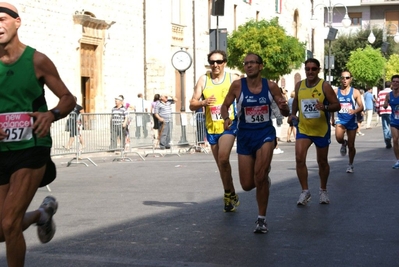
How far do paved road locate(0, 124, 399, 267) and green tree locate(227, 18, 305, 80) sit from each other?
27090 millimetres

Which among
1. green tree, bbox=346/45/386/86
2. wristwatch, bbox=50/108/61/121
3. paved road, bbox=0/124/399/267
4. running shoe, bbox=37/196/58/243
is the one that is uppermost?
green tree, bbox=346/45/386/86

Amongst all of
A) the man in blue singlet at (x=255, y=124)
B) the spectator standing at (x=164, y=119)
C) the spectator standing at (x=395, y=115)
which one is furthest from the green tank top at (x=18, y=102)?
the spectator standing at (x=164, y=119)

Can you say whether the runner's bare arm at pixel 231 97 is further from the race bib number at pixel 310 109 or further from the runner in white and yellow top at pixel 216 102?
the race bib number at pixel 310 109

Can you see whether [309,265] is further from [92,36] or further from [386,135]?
[92,36]

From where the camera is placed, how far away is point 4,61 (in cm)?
601

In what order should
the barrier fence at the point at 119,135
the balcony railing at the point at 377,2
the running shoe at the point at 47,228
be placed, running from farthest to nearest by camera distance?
the balcony railing at the point at 377,2, the barrier fence at the point at 119,135, the running shoe at the point at 47,228

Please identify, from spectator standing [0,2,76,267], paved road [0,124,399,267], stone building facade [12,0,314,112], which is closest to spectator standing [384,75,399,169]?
paved road [0,124,399,267]

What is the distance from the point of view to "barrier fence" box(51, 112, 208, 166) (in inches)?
783

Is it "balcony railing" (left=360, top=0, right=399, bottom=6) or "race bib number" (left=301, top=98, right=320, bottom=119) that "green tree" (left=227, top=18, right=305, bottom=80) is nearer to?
"race bib number" (left=301, top=98, right=320, bottom=119)

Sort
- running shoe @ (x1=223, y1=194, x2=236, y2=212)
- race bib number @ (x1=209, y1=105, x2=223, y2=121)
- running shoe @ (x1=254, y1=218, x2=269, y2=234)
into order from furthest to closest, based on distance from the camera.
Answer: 1. race bib number @ (x1=209, y1=105, x2=223, y2=121)
2. running shoe @ (x1=223, y1=194, x2=236, y2=212)
3. running shoe @ (x1=254, y1=218, x2=269, y2=234)

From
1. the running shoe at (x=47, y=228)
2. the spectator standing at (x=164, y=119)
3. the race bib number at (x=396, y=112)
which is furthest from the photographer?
the spectator standing at (x=164, y=119)

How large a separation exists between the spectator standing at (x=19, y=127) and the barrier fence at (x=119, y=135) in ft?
44.2

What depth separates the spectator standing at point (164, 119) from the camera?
25438 mm

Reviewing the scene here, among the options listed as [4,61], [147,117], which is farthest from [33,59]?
[147,117]
